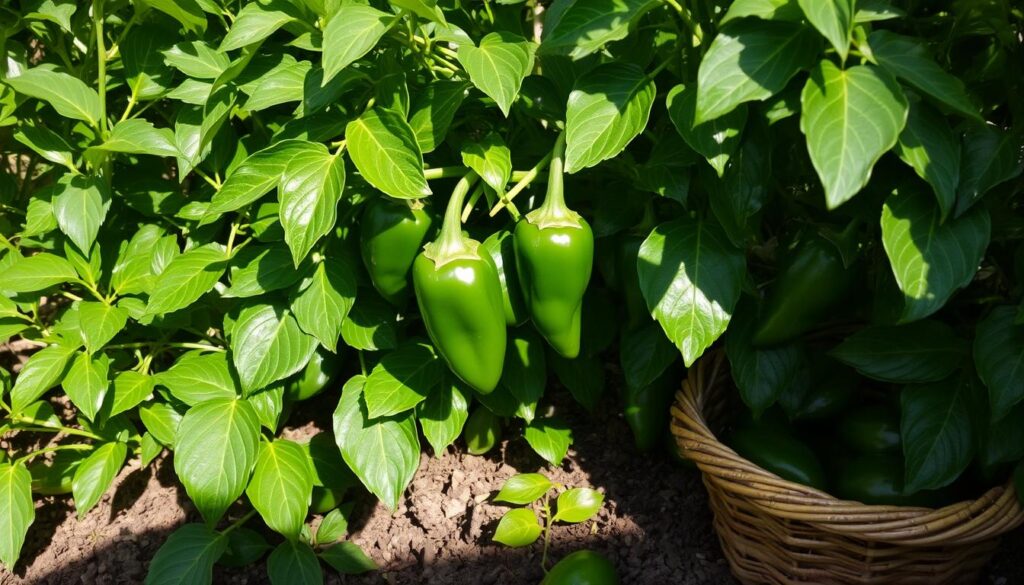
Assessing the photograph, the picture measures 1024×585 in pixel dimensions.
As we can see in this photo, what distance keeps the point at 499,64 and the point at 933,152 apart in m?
0.60

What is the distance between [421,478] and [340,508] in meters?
0.18

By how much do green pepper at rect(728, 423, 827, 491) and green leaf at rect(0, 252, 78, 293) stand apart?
124cm

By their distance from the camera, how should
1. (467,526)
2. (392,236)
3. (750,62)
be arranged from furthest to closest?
(467,526), (392,236), (750,62)

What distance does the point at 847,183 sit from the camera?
94cm

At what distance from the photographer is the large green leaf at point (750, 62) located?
1048 mm

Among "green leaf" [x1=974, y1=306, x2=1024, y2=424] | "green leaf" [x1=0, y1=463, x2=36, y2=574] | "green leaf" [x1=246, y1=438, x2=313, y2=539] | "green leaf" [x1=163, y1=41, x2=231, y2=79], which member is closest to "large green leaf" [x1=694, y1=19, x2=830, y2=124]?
"green leaf" [x1=974, y1=306, x2=1024, y2=424]

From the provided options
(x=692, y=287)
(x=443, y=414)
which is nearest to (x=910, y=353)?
(x=692, y=287)

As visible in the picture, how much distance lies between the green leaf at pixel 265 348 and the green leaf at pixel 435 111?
0.42 m

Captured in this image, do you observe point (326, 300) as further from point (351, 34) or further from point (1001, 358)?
point (1001, 358)

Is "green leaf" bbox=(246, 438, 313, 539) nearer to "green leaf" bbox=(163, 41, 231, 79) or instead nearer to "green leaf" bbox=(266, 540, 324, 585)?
"green leaf" bbox=(266, 540, 324, 585)

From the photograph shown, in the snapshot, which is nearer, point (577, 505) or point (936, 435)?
point (936, 435)

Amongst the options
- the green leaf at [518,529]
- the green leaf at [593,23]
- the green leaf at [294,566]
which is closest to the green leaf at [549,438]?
the green leaf at [518,529]

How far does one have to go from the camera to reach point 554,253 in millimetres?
1318

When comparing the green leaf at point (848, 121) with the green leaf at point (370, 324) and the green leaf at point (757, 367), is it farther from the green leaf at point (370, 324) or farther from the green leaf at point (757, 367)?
the green leaf at point (370, 324)
